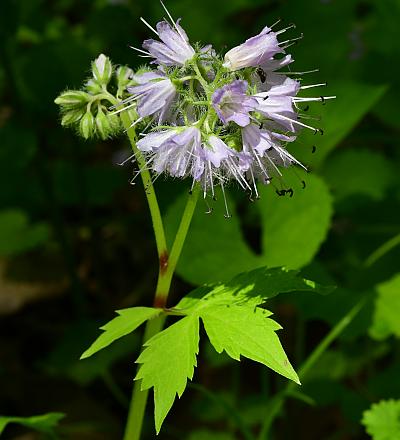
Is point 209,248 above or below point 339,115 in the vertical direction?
below

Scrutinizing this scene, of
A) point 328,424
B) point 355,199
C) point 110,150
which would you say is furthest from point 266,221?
point 110,150

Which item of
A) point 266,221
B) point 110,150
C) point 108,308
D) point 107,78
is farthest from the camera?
point 110,150

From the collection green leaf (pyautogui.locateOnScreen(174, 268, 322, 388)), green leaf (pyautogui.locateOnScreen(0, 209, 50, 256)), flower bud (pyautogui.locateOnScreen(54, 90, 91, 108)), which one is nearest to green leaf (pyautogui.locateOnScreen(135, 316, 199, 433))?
green leaf (pyautogui.locateOnScreen(174, 268, 322, 388))

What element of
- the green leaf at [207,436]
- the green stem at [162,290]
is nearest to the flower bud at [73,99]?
the green stem at [162,290]

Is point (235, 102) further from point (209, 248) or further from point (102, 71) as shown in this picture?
point (209, 248)

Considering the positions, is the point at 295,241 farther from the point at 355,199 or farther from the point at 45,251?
the point at 45,251

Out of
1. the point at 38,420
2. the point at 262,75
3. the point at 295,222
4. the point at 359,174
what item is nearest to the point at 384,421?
the point at 295,222
